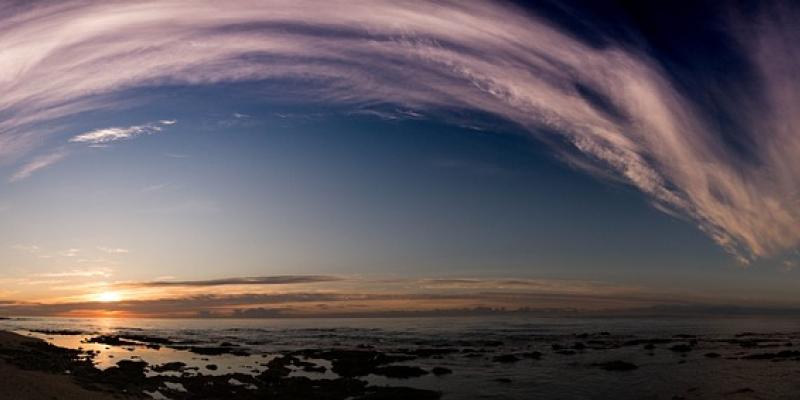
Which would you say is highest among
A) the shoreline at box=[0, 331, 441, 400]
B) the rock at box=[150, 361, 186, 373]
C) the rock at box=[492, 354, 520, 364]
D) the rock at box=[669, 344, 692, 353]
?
the shoreline at box=[0, 331, 441, 400]

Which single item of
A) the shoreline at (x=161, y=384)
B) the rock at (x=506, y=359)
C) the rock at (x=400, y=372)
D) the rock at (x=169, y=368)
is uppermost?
the shoreline at (x=161, y=384)

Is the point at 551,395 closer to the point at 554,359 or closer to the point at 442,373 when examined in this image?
the point at 442,373

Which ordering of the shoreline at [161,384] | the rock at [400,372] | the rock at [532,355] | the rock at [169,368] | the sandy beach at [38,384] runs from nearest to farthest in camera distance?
the sandy beach at [38,384] → the shoreline at [161,384] → the rock at [169,368] → the rock at [400,372] → the rock at [532,355]

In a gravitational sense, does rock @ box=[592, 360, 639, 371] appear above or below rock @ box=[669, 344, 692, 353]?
above

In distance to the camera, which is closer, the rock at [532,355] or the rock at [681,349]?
the rock at [532,355]

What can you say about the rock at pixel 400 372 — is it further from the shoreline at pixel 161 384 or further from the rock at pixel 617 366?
the rock at pixel 617 366

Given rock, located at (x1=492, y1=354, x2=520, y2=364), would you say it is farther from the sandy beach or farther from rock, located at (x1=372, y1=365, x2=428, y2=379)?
the sandy beach

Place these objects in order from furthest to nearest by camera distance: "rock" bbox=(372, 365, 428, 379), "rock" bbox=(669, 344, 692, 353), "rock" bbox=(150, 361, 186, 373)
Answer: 1. "rock" bbox=(669, 344, 692, 353)
2. "rock" bbox=(372, 365, 428, 379)
3. "rock" bbox=(150, 361, 186, 373)

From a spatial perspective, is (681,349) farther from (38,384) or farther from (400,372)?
(38,384)

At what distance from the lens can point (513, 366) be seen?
5494cm

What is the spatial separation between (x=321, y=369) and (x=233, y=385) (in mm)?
13446

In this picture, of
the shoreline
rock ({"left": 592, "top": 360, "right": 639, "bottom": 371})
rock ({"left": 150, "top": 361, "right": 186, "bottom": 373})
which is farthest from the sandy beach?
rock ({"left": 592, "top": 360, "right": 639, "bottom": 371})

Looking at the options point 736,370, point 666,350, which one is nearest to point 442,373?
point 736,370

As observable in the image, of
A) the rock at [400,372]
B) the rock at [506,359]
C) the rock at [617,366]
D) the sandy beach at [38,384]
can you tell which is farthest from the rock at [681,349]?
the sandy beach at [38,384]
